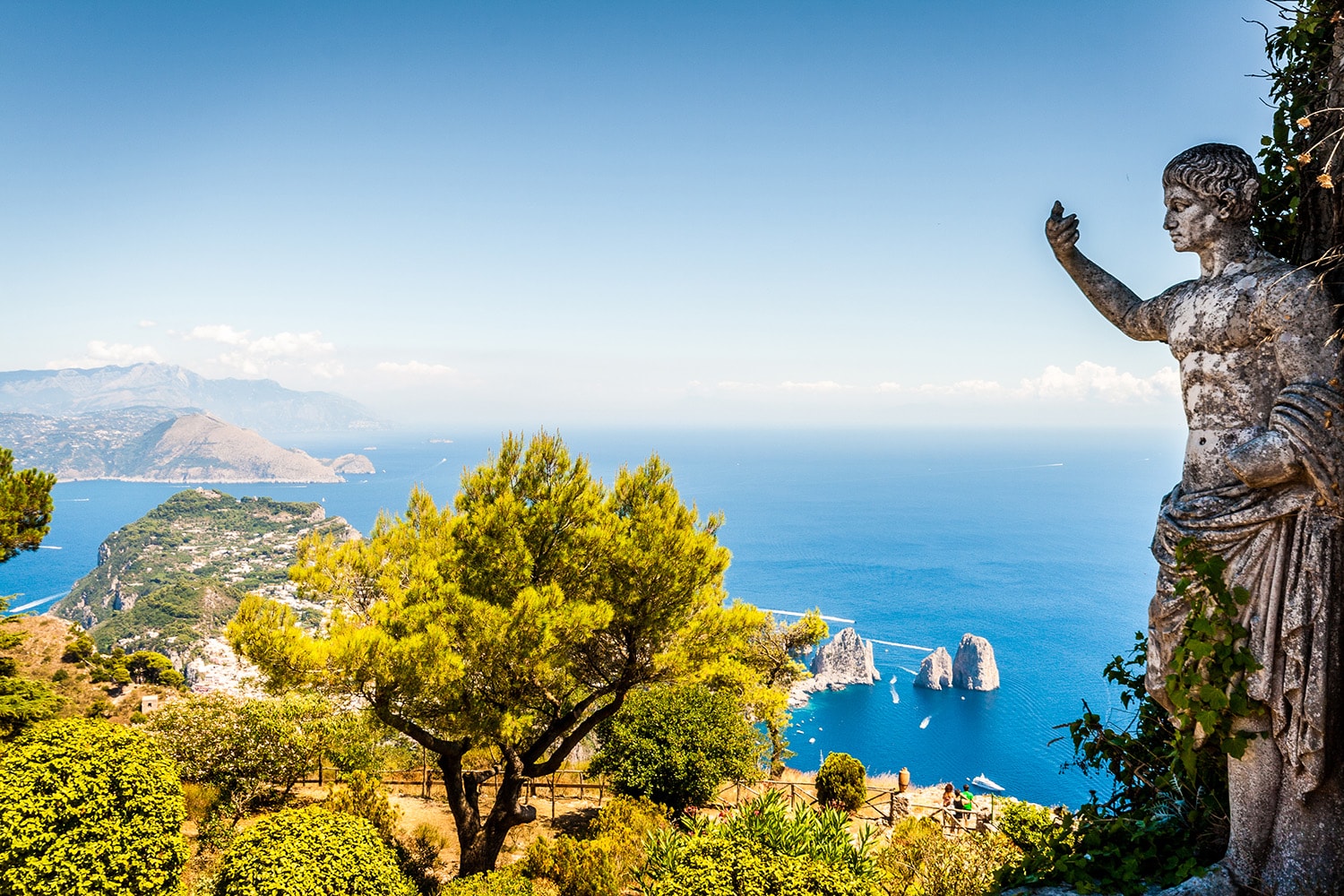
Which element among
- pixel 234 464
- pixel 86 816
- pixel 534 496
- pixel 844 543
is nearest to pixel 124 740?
pixel 86 816

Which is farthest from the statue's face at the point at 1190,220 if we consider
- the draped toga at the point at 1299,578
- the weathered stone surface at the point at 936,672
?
the weathered stone surface at the point at 936,672

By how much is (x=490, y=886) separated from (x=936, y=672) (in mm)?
50468

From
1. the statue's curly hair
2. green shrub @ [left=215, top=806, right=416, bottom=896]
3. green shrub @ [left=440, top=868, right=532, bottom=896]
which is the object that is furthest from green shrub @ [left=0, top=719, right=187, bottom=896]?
the statue's curly hair

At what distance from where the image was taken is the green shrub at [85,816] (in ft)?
17.1

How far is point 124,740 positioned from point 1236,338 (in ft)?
27.5

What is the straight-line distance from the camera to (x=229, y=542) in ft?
290

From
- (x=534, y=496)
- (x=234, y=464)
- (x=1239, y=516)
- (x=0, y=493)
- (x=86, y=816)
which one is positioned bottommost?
(x=234, y=464)

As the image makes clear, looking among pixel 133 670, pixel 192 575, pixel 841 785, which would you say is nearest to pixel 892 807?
pixel 841 785

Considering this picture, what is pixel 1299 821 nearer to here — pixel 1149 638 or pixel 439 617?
pixel 1149 638

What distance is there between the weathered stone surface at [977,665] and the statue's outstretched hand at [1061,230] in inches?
1998

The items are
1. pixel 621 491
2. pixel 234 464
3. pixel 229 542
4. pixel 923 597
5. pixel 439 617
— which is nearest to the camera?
pixel 439 617

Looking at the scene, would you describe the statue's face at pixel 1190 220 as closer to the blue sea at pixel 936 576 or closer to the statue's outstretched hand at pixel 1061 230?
the statue's outstretched hand at pixel 1061 230

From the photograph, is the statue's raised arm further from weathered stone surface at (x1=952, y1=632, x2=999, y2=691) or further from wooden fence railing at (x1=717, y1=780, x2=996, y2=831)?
weathered stone surface at (x1=952, y1=632, x2=999, y2=691)

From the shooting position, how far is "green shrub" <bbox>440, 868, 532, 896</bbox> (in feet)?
19.7
